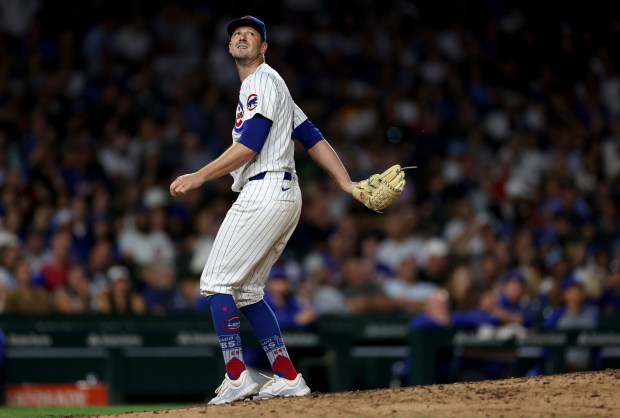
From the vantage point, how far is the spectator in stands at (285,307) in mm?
10734

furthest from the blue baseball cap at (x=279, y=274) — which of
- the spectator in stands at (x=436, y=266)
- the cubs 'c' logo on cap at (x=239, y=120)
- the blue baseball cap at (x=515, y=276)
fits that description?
the cubs 'c' logo on cap at (x=239, y=120)

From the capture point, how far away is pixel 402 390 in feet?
20.9

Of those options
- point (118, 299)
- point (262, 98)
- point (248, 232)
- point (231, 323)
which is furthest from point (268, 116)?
point (118, 299)

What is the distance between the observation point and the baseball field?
220 inches

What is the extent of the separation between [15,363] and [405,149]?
6.04 metres

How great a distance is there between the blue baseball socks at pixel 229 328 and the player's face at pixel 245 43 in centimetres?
127

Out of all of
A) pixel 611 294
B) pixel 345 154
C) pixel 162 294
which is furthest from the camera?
pixel 345 154

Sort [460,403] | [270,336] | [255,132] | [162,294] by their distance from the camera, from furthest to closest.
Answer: [162,294] < [270,336] < [255,132] < [460,403]

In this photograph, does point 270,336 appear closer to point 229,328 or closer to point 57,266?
point 229,328

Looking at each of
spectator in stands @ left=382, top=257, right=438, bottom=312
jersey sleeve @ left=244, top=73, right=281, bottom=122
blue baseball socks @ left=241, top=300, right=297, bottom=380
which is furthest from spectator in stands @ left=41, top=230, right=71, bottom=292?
jersey sleeve @ left=244, top=73, right=281, bottom=122

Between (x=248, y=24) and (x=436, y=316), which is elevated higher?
(x=248, y=24)

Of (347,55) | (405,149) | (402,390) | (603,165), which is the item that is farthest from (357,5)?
(402,390)

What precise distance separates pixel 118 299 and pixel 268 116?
17.8 feet

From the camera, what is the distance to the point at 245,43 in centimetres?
615
